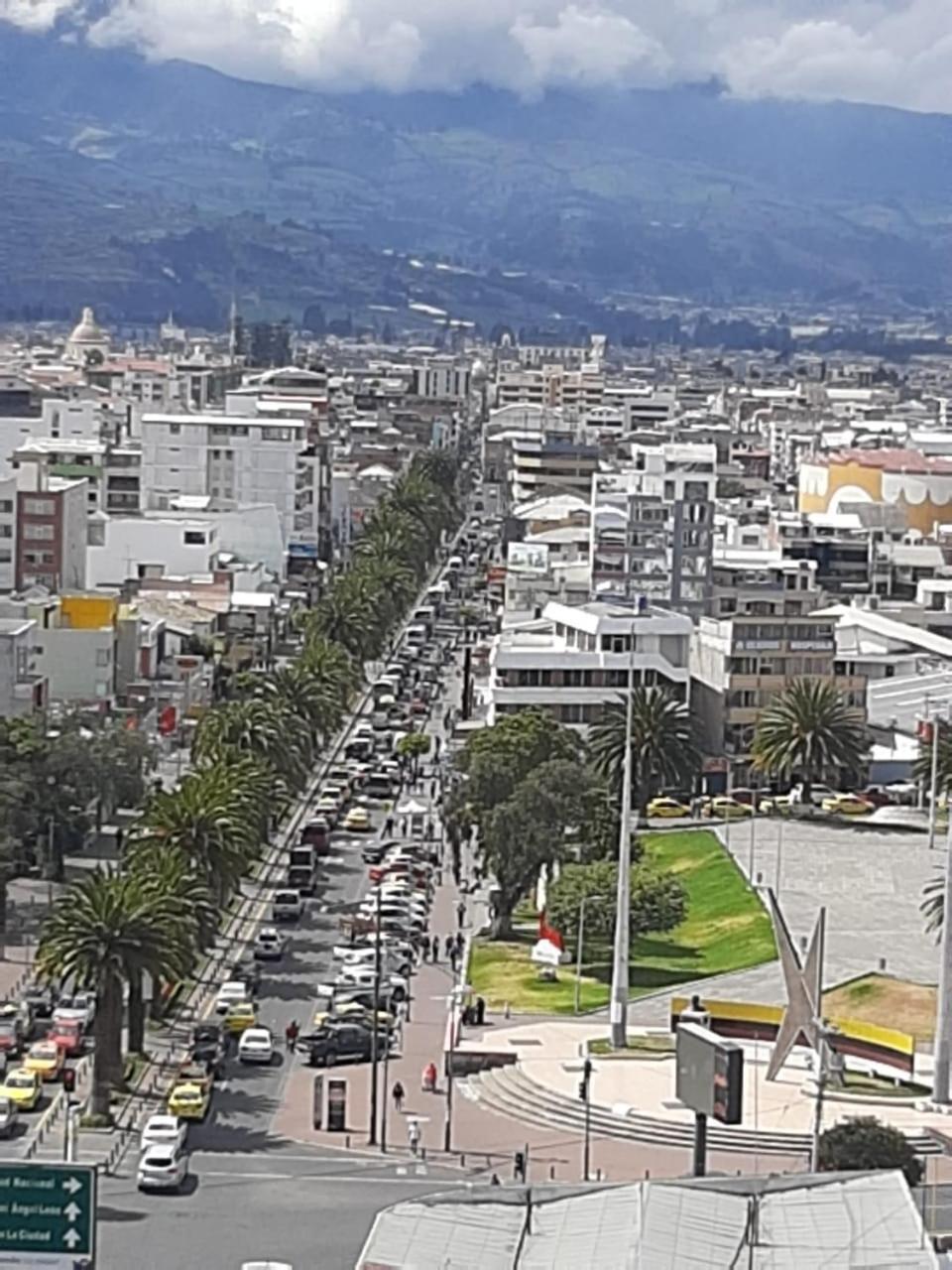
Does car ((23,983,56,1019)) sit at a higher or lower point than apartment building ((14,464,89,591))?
lower

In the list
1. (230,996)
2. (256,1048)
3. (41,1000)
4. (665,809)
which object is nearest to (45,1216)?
(256,1048)

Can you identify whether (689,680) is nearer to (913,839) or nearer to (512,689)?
(512,689)

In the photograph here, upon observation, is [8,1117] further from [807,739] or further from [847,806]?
[807,739]

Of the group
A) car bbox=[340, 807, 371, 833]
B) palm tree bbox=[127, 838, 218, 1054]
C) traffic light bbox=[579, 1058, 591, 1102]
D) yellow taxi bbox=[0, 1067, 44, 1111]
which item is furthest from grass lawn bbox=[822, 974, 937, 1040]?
car bbox=[340, 807, 371, 833]

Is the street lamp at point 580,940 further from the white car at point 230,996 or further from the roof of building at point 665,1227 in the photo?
the roof of building at point 665,1227

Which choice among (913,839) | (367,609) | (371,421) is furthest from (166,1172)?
(371,421)

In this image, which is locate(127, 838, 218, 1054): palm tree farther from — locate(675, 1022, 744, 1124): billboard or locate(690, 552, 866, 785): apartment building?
locate(690, 552, 866, 785): apartment building

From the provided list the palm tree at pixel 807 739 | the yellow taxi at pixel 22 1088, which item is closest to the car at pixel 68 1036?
the yellow taxi at pixel 22 1088
